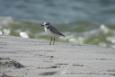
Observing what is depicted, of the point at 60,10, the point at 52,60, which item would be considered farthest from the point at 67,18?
the point at 52,60

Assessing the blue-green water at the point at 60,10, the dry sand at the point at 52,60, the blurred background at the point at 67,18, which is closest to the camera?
the dry sand at the point at 52,60

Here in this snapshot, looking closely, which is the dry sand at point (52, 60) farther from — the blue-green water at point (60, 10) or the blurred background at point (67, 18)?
the blue-green water at point (60, 10)

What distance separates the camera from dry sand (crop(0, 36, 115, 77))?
916 cm

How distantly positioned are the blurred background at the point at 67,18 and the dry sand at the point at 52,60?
24.0ft

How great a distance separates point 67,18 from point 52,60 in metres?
18.8

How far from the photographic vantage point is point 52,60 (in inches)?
411

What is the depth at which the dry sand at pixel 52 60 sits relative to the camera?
9.16 meters

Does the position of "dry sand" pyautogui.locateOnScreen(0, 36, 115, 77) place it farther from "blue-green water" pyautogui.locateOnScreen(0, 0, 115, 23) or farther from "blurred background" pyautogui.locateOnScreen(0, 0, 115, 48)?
"blue-green water" pyautogui.locateOnScreen(0, 0, 115, 23)

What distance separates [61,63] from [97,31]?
12623mm

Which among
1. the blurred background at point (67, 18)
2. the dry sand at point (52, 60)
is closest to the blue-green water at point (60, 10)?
the blurred background at point (67, 18)

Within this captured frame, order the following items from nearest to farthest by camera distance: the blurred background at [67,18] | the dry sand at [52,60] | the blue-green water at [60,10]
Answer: the dry sand at [52,60] < the blurred background at [67,18] < the blue-green water at [60,10]

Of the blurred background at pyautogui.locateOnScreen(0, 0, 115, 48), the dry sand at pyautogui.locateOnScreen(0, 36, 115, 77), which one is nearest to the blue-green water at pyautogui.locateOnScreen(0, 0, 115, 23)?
the blurred background at pyautogui.locateOnScreen(0, 0, 115, 48)

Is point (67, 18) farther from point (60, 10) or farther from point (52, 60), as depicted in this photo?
point (52, 60)

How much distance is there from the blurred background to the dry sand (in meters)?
7.32
